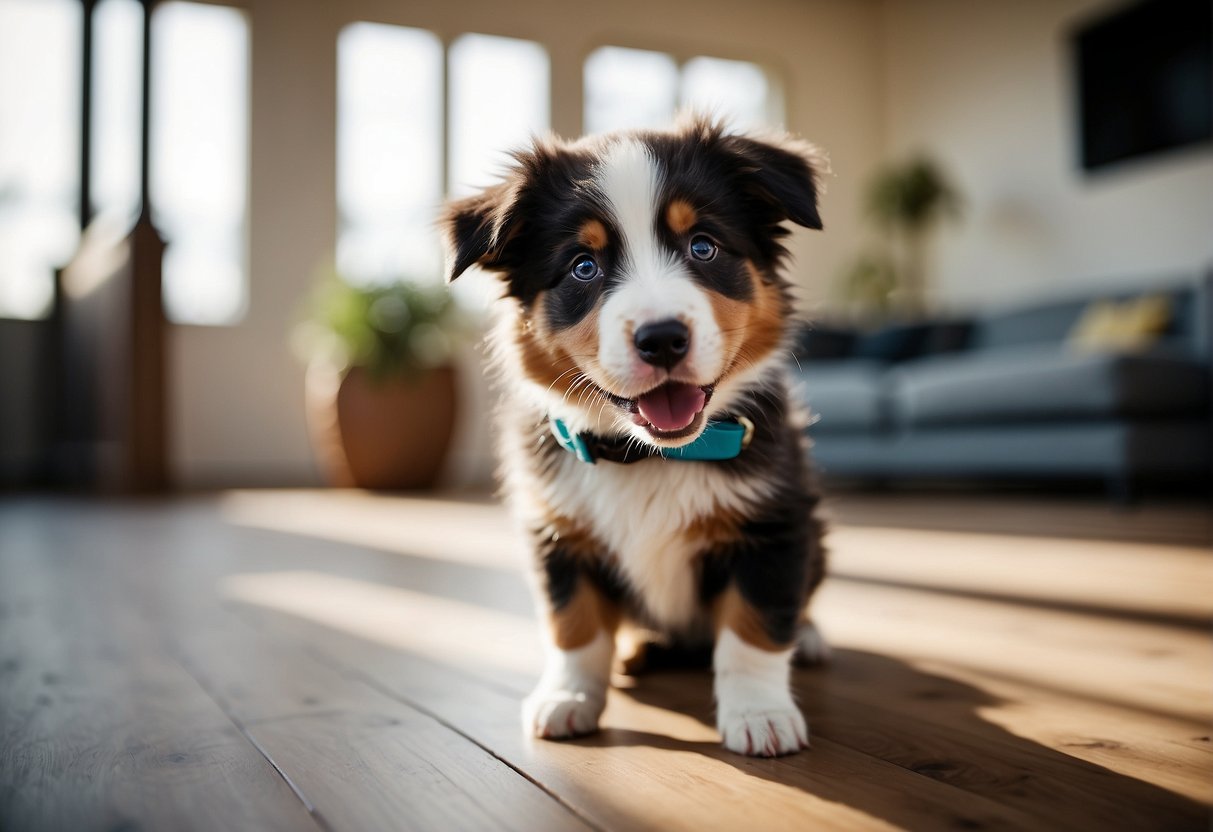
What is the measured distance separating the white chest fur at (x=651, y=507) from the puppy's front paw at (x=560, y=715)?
19cm

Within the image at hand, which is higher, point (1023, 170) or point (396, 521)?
point (1023, 170)

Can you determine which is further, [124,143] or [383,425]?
[124,143]

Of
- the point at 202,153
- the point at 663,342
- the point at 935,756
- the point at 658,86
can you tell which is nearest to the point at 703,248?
the point at 663,342

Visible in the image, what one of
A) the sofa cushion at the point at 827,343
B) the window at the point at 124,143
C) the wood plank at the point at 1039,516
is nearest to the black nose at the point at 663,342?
the wood plank at the point at 1039,516

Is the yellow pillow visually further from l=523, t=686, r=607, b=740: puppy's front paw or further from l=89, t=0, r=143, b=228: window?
l=89, t=0, r=143, b=228: window

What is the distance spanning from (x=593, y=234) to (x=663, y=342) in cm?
22

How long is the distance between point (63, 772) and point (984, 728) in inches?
40.4

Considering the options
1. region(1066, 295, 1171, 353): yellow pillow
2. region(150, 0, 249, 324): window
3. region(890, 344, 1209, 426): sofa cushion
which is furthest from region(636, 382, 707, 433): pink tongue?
region(150, 0, 249, 324): window

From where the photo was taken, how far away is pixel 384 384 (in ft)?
20.8

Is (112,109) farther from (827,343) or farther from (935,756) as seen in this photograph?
(935,756)

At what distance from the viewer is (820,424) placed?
5871 mm

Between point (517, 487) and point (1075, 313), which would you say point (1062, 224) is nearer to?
point (1075, 313)

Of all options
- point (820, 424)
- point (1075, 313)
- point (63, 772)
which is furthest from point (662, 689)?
point (1075, 313)

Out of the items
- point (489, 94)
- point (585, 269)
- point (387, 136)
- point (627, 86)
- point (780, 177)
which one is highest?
point (627, 86)
